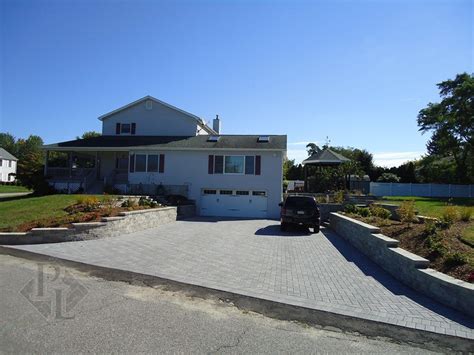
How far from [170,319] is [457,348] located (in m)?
3.87

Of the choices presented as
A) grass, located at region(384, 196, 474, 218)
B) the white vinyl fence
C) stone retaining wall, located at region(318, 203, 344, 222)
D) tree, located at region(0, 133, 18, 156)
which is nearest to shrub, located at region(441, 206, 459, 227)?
grass, located at region(384, 196, 474, 218)

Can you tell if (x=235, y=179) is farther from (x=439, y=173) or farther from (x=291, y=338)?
(x=439, y=173)

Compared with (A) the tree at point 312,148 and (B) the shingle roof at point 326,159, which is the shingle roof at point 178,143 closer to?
(B) the shingle roof at point 326,159

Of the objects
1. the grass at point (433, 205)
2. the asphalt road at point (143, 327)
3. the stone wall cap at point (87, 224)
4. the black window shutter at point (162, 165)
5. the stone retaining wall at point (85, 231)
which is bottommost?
the asphalt road at point (143, 327)

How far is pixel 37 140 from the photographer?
307 ft

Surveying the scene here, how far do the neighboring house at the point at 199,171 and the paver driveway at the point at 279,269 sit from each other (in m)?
9.54

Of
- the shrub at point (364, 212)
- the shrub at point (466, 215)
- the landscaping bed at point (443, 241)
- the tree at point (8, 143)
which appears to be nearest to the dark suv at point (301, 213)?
the shrub at point (364, 212)

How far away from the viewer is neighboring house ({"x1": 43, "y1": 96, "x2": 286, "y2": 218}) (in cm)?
2373

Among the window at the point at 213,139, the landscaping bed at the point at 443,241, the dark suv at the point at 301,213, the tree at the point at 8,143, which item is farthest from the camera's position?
the tree at the point at 8,143

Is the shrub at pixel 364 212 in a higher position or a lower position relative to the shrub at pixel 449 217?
lower

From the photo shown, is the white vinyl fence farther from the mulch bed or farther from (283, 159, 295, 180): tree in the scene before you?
the mulch bed

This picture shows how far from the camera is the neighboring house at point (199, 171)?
2373 centimetres

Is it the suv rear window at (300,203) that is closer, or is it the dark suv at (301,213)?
the dark suv at (301,213)

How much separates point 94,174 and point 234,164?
35.0ft
